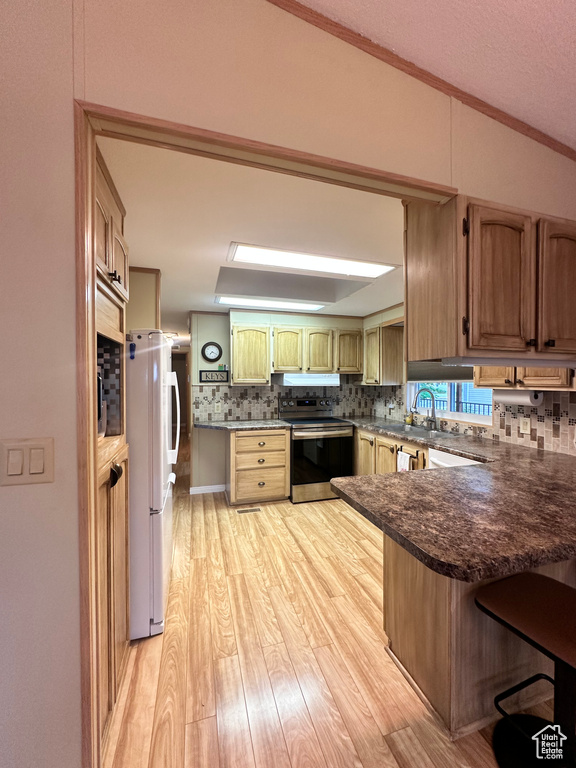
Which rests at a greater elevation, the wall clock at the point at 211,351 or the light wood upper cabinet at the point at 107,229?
the light wood upper cabinet at the point at 107,229

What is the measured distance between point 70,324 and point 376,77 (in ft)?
4.28

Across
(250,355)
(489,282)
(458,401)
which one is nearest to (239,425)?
(250,355)

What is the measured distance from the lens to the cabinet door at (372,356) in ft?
13.5

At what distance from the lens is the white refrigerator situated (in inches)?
70.8

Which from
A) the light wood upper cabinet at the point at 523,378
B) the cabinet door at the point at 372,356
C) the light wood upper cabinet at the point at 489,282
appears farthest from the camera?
the cabinet door at the point at 372,356

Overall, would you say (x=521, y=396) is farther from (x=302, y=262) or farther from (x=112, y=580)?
(x=112, y=580)

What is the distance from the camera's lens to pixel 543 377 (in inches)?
79.3

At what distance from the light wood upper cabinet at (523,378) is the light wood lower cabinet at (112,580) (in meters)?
2.14

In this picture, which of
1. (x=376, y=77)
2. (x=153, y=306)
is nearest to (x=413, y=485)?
(x=376, y=77)

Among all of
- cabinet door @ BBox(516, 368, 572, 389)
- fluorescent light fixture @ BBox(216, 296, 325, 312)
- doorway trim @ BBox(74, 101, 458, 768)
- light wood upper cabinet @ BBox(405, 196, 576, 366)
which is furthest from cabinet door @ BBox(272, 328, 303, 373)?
doorway trim @ BBox(74, 101, 458, 768)

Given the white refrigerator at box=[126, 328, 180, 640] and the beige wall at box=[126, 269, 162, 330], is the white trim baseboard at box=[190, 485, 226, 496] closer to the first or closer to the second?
the white refrigerator at box=[126, 328, 180, 640]

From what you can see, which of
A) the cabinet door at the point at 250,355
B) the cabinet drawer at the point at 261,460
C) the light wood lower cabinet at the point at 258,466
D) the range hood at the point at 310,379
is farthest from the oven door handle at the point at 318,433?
the cabinet door at the point at 250,355

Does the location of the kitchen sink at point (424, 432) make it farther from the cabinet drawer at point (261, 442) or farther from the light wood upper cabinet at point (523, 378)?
the cabinet drawer at point (261, 442)

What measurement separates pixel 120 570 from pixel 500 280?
86.2 inches
